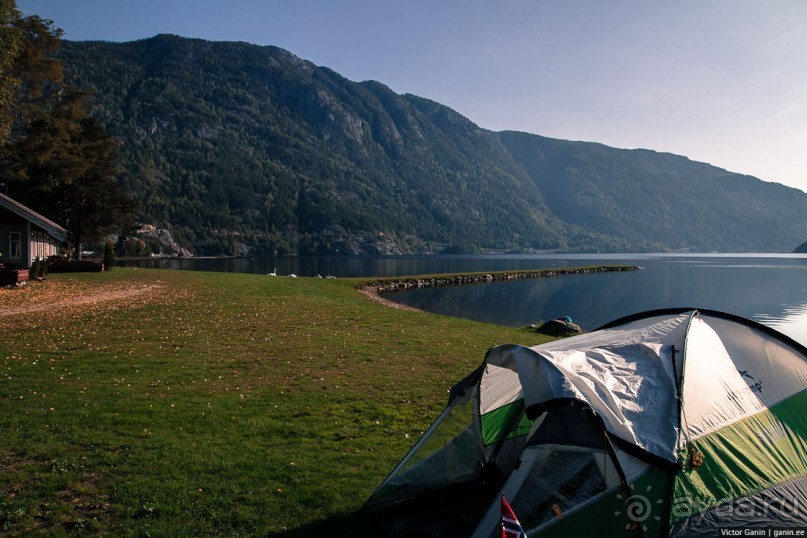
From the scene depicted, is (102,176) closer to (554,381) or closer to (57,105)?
(57,105)

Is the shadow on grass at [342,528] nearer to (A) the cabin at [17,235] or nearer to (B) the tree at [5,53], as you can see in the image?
(B) the tree at [5,53]

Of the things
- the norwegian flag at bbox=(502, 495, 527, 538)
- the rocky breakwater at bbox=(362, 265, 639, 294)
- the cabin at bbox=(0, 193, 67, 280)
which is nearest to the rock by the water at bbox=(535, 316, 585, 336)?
the norwegian flag at bbox=(502, 495, 527, 538)

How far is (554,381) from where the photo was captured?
4660 millimetres

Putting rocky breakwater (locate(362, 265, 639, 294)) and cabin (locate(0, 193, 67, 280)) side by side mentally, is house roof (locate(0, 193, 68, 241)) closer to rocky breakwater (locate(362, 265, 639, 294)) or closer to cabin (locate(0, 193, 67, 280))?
cabin (locate(0, 193, 67, 280))

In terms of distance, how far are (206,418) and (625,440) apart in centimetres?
671

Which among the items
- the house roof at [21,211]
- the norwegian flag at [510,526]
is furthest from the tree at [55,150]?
the norwegian flag at [510,526]

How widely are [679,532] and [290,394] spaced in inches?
284

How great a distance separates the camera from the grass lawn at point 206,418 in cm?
543

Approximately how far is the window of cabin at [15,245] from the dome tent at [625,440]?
4262cm

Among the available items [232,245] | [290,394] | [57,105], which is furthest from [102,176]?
[232,245]

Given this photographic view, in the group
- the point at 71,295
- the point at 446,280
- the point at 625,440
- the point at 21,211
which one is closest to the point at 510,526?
the point at 625,440

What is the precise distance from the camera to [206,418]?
→ 8.24m

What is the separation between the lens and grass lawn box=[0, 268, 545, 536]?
17.8 feet

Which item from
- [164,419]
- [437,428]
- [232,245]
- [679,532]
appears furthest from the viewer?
[232,245]
